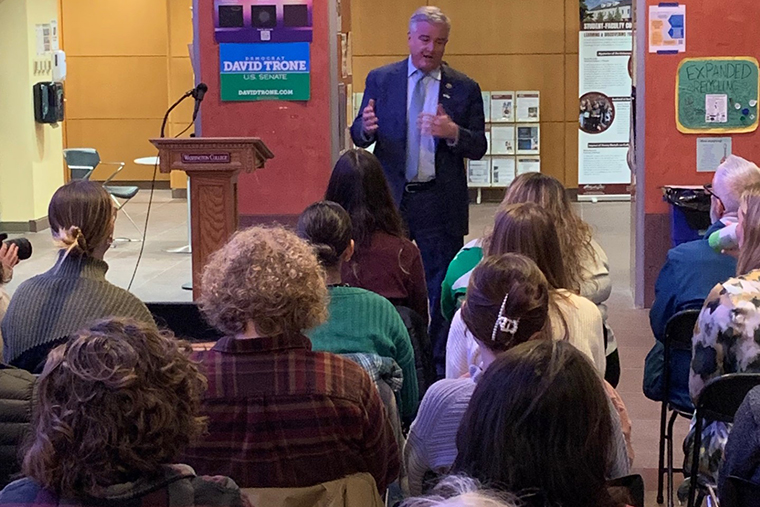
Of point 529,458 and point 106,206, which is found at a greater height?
point 106,206

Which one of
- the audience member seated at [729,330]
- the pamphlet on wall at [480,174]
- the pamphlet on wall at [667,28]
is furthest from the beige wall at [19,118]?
the audience member seated at [729,330]

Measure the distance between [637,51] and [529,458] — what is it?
19.0 ft

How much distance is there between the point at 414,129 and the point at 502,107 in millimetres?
7306

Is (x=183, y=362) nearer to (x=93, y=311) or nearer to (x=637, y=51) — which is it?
(x=93, y=311)

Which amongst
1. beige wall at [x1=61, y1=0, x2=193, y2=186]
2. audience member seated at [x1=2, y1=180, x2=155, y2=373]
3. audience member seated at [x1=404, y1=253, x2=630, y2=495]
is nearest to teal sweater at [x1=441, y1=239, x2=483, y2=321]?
audience member seated at [x1=2, y1=180, x2=155, y2=373]

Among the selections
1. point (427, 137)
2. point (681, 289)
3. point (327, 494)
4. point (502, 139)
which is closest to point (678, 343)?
point (681, 289)

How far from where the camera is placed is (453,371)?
3.00 m

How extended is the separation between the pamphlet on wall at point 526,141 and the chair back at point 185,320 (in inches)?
354

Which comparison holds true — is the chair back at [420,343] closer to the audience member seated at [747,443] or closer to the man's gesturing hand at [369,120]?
the audience member seated at [747,443]

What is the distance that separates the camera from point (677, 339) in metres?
3.64

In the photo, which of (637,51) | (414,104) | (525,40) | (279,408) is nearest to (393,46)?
(525,40)

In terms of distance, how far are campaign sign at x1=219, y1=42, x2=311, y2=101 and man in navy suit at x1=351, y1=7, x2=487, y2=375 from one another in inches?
56.2

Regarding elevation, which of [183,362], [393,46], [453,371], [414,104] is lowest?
[453,371]

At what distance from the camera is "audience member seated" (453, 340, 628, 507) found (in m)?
1.59
